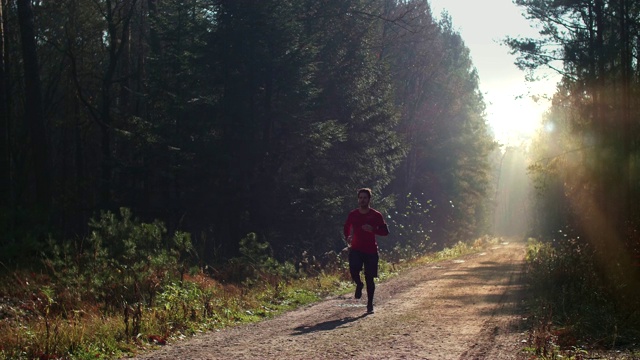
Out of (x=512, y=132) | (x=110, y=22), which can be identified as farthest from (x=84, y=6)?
(x=512, y=132)

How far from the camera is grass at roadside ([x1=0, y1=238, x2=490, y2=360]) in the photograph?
8.27 m

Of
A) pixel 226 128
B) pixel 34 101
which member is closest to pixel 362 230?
pixel 226 128

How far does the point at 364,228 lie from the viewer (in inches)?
470

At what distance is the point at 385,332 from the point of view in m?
9.52

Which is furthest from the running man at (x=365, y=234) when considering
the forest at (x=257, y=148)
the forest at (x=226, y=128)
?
the forest at (x=226, y=128)

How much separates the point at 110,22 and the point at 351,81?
10.6 meters

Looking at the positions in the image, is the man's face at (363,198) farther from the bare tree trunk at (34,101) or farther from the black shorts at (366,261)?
the bare tree trunk at (34,101)

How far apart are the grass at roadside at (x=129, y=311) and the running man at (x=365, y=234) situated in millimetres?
1955

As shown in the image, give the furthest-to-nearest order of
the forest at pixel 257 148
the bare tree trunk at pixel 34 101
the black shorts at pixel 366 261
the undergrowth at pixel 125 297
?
1. the bare tree trunk at pixel 34 101
2. the forest at pixel 257 148
3. the black shorts at pixel 366 261
4. the undergrowth at pixel 125 297

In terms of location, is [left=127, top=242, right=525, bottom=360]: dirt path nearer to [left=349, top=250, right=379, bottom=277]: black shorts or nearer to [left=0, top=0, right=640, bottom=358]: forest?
[left=349, top=250, right=379, bottom=277]: black shorts

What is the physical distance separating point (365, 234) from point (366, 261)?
0.54 meters

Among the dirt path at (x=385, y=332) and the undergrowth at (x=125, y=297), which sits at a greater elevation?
the undergrowth at (x=125, y=297)

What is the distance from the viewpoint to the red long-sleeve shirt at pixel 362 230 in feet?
39.8

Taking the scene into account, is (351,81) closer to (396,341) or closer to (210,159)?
(210,159)
